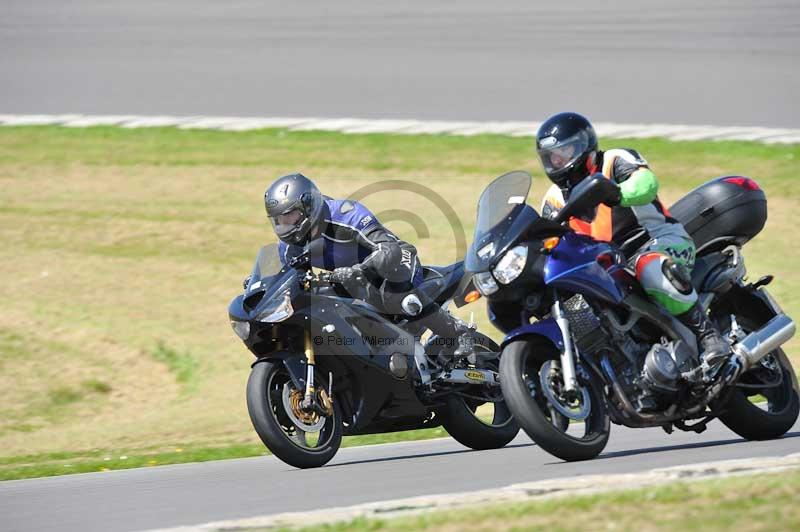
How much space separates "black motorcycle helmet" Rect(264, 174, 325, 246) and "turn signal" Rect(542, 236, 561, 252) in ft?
5.64

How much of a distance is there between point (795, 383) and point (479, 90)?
1306cm

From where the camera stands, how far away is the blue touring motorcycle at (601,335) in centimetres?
676

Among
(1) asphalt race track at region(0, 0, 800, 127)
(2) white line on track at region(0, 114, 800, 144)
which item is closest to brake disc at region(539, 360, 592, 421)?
(2) white line on track at region(0, 114, 800, 144)

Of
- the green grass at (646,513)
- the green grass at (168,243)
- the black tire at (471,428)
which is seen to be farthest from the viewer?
the green grass at (168,243)

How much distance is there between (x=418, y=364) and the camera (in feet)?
27.4

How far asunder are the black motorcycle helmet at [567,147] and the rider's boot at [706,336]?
→ 101 cm

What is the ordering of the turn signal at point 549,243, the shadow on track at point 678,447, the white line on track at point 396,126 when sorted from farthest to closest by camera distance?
the white line on track at point 396,126, the shadow on track at point 678,447, the turn signal at point 549,243

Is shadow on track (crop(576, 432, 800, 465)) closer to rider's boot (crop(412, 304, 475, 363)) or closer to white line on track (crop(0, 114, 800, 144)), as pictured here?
rider's boot (crop(412, 304, 475, 363))

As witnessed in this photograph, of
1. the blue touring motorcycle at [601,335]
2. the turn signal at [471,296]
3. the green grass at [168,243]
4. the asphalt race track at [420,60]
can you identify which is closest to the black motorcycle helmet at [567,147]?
the blue touring motorcycle at [601,335]

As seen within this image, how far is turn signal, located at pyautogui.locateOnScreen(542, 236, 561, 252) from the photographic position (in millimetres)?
6902

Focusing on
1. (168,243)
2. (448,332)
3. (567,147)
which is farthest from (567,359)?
(168,243)

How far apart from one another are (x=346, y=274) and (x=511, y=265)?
1.47 meters

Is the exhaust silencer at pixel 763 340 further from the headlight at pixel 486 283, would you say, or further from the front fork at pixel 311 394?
the front fork at pixel 311 394

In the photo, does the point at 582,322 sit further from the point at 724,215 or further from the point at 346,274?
the point at 346,274
